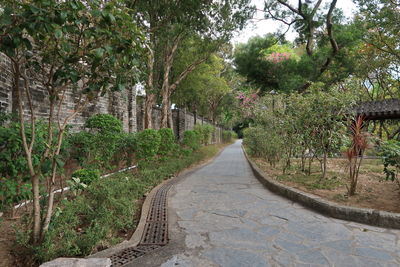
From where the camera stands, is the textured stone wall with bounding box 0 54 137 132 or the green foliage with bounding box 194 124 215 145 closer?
the textured stone wall with bounding box 0 54 137 132

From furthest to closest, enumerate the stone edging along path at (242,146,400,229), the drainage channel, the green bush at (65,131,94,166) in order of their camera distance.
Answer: the green bush at (65,131,94,166) → the stone edging along path at (242,146,400,229) → the drainage channel

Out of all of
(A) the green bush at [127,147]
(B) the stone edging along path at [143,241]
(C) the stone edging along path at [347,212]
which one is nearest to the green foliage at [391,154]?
(C) the stone edging along path at [347,212]

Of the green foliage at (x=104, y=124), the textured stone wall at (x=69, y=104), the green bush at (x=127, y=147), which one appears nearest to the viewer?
the textured stone wall at (x=69, y=104)

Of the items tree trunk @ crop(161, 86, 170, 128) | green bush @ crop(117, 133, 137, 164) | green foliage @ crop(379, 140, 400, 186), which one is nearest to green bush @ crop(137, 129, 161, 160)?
green bush @ crop(117, 133, 137, 164)

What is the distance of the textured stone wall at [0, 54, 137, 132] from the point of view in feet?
15.7

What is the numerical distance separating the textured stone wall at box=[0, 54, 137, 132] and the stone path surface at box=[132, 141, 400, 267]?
3.10 meters

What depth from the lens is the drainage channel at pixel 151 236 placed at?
8.45 feet

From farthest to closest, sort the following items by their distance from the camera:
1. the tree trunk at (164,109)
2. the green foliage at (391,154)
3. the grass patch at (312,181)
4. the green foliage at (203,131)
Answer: the green foliage at (203,131), the tree trunk at (164,109), the grass patch at (312,181), the green foliage at (391,154)

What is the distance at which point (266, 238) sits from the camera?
3004mm

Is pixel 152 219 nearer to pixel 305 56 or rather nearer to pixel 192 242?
pixel 192 242

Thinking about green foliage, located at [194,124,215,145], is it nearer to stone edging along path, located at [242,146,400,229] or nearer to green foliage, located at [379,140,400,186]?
stone edging along path, located at [242,146,400,229]

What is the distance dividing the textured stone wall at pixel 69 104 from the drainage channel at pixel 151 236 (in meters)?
2.56

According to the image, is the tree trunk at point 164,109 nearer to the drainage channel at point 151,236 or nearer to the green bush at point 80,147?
the green bush at point 80,147

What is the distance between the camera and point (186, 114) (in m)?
18.8
